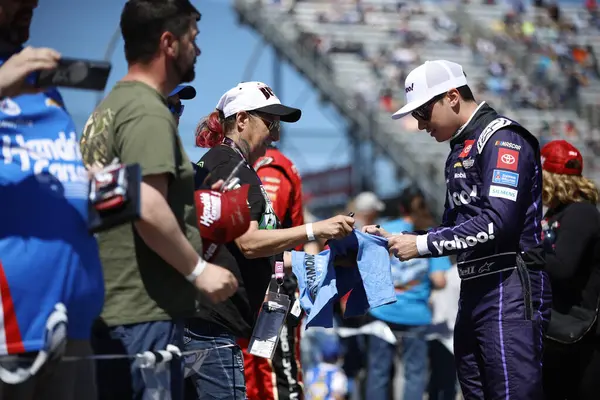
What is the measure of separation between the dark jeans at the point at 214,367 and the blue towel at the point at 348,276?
53 centimetres

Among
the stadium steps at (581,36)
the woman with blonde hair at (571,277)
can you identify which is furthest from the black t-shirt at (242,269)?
the stadium steps at (581,36)

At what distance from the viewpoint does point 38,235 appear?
2914 mm

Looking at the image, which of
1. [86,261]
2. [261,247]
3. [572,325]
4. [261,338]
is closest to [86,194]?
[86,261]

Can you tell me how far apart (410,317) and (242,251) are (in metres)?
4.44

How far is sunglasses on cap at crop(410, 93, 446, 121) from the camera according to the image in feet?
15.8

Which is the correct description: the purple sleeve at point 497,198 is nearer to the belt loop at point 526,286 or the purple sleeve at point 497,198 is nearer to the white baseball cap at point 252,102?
the belt loop at point 526,286

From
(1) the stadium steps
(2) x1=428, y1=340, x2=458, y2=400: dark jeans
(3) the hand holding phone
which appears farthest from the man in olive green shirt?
(1) the stadium steps

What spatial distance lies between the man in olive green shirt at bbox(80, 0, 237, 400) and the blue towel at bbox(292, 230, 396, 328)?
4.79ft

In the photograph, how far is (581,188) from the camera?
18.5 feet

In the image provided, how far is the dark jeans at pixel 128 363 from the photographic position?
324 cm

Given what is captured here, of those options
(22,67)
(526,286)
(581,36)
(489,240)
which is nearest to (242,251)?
(489,240)

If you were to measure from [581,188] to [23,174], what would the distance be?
144 inches

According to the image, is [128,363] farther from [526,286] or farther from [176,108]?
[526,286]

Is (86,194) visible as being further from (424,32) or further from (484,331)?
(424,32)
